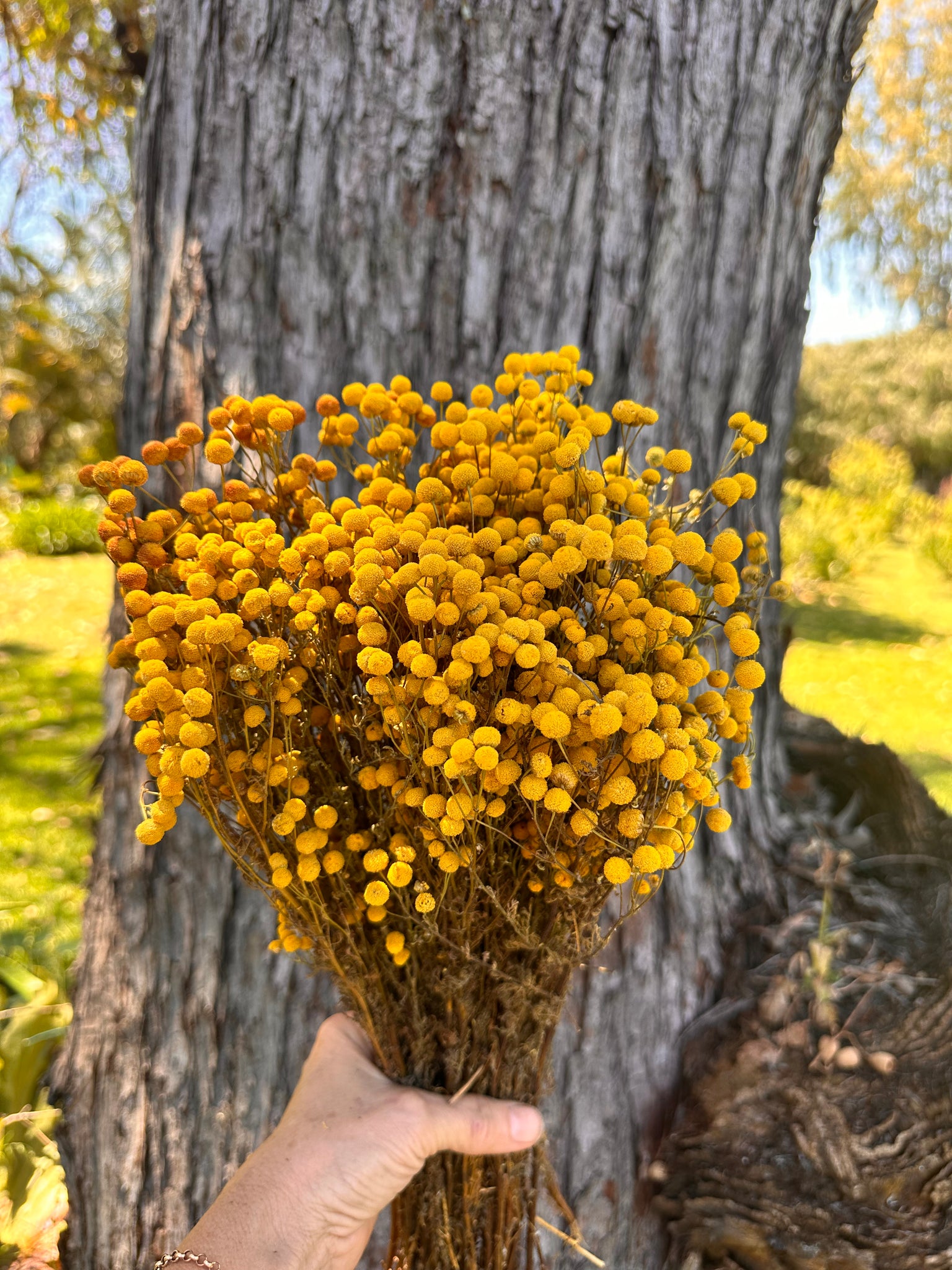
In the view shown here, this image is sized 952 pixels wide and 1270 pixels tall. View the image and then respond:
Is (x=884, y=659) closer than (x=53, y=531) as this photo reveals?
Yes

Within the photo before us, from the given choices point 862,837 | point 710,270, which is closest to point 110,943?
point 862,837

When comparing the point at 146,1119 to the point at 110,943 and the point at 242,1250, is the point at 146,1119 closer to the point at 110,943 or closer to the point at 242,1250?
the point at 110,943

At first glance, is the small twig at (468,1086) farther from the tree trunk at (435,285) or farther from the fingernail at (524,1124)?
the tree trunk at (435,285)

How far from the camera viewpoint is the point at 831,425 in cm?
1408

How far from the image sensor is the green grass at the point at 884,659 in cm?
473

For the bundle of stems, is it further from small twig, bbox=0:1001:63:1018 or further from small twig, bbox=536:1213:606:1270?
small twig, bbox=0:1001:63:1018

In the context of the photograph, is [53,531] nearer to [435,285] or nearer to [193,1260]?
[435,285]

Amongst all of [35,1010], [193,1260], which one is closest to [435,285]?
[193,1260]

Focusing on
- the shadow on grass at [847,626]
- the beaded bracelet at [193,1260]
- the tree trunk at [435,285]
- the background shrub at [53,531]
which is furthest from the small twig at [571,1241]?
the background shrub at [53,531]

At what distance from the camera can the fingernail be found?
1.04m

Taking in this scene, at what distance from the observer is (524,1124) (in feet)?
3.42

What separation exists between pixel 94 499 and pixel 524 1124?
40.6ft

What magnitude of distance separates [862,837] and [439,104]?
175 cm

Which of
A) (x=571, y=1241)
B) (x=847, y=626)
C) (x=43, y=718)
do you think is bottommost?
(x=43, y=718)
